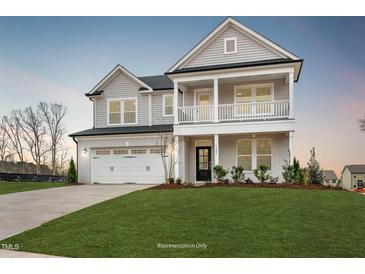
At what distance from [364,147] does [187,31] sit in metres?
5.03

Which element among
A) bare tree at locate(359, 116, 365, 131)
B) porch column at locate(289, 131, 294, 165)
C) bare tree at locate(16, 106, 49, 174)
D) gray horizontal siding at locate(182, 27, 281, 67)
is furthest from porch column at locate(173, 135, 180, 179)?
bare tree at locate(359, 116, 365, 131)

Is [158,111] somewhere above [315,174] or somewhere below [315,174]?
above

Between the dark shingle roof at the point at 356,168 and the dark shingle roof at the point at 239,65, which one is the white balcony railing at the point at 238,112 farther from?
the dark shingle roof at the point at 356,168

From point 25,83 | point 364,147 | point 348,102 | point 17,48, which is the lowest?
point 364,147

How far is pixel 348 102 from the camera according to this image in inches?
274

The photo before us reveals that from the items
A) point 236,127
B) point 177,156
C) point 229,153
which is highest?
point 236,127

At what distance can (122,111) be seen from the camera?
49.0 feet

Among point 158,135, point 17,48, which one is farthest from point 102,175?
point 17,48

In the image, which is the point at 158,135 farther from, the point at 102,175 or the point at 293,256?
the point at 293,256

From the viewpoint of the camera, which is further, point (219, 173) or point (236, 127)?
point (236, 127)

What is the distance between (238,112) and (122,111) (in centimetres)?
569

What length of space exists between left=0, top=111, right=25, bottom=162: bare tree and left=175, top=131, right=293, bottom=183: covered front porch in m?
5.95

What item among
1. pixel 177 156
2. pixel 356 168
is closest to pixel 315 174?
pixel 356 168

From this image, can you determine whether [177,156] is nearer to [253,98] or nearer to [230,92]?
[230,92]
